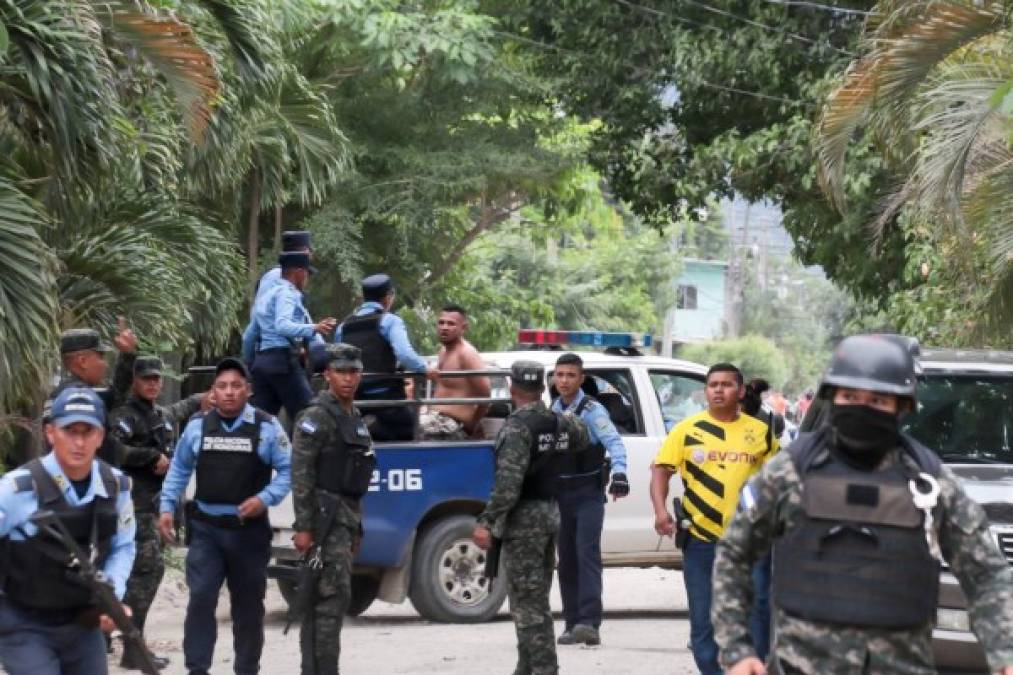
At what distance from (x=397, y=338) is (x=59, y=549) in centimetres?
550

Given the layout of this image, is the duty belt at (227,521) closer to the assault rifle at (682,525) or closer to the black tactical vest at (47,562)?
the assault rifle at (682,525)

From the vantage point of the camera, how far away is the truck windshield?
9.83 metres

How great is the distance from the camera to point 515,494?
32.5 feet

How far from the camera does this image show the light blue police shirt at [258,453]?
970 centimetres

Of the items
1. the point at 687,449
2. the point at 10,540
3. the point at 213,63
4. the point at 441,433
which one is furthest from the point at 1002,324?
the point at 10,540

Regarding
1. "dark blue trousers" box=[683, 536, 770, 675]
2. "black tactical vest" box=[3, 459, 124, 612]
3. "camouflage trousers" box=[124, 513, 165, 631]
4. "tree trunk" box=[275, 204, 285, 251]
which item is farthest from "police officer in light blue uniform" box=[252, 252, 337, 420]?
"tree trunk" box=[275, 204, 285, 251]

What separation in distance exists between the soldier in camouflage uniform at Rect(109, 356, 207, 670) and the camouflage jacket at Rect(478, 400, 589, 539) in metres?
2.16

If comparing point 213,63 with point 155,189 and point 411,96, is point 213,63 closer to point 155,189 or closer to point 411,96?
point 155,189

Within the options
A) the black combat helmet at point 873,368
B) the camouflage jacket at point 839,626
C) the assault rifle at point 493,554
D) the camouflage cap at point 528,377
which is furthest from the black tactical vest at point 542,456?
the black combat helmet at point 873,368

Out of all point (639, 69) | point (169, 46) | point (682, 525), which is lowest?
point (682, 525)

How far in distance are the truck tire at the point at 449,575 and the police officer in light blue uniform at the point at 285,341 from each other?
1.58 meters

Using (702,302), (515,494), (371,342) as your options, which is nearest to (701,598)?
(515,494)

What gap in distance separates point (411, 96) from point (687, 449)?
12933mm

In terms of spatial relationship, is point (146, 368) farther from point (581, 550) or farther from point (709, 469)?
point (709, 469)
